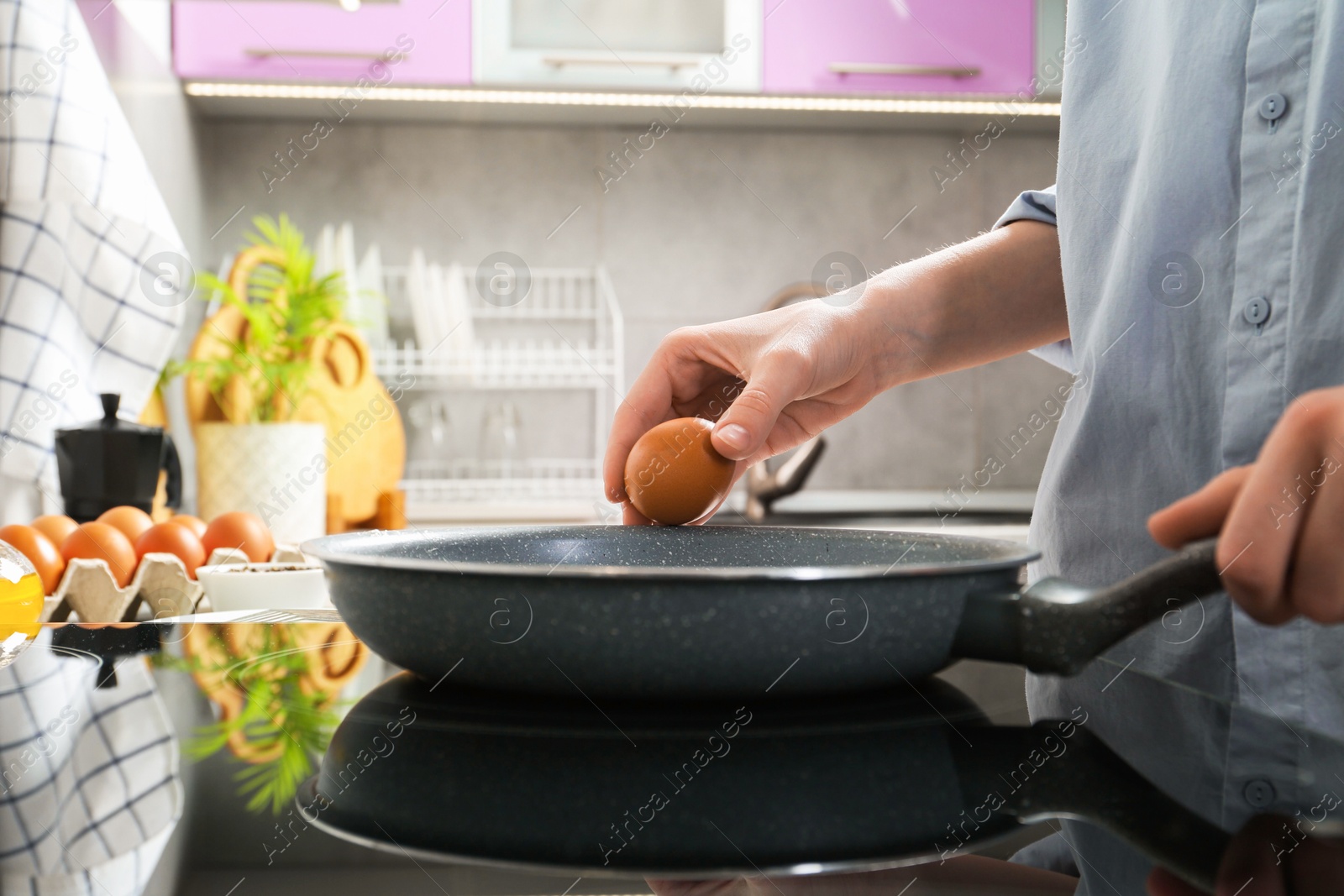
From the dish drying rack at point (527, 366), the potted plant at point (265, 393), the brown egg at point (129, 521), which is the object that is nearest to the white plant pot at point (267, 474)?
the potted plant at point (265, 393)

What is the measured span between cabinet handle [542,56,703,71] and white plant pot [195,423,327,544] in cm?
76

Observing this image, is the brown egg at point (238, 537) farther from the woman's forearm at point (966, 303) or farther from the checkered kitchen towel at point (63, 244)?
the woman's forearm at point (966, 303)

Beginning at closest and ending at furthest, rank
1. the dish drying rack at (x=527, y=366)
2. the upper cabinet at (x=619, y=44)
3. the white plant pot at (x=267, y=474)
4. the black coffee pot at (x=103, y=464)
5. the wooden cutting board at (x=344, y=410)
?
the black coffee pot at (x=103, y=464)
the white plant pot at (x=267, y=474)
the wooden cutting board at (x=344, y=410)
the upper cabinet at (x=619, y=44)
the dish drying rack at (x=527, y=366)

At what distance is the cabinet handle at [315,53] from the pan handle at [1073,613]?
1705 millimetres

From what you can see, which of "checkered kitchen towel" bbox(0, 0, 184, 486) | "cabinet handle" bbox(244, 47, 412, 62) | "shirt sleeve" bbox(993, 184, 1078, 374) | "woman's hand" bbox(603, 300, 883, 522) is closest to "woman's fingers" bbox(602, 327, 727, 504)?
"woman's hand" bbox(603, 300, 883, 522)

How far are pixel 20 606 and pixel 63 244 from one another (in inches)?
30.1

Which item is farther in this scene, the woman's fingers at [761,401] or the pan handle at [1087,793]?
the woman's fingers at [761,401]

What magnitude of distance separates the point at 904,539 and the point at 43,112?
1.11 meters

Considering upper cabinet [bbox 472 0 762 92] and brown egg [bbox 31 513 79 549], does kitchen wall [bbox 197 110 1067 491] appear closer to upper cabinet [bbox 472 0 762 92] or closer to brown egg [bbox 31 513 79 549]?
upper cabinet [bbox 472 0 762 92]

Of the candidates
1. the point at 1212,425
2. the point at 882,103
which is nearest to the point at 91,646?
the point at 1212,425

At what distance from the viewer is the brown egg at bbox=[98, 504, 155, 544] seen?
0.86 metres

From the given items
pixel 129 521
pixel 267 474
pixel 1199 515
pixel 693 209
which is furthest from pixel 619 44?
pixel 1199 515

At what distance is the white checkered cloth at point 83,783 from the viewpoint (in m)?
0.22

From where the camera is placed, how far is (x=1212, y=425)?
63 centimetres
